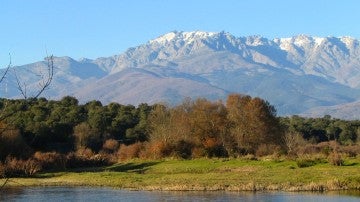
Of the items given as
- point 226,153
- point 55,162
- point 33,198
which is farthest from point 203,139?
point 33,198

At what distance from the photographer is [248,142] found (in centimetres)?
9075

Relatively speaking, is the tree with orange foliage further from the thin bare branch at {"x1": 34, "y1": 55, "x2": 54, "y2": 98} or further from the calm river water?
the thin bare branch at {"x1": 34, "y1": 55, "x2": 54, "y2": 98}

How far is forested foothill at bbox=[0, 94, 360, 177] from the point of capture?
80.1 m

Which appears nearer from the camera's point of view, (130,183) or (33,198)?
(33,198)

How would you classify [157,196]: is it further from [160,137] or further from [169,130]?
[169,130]

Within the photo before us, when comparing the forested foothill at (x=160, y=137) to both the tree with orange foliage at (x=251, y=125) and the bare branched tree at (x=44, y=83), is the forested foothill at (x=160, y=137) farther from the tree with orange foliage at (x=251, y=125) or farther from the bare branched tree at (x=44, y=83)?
the bare branched tree at (x=44, y=83)

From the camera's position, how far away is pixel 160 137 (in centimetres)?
9481

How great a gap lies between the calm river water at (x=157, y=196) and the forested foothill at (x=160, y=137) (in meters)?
11.0

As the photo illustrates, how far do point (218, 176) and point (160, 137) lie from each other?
111 feet

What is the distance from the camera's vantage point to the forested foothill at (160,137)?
263 ft

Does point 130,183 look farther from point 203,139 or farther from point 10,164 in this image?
point 203,139

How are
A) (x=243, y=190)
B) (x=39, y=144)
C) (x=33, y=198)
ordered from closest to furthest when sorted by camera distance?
(x=33, y=198) → (x=243, y=190) → (x=39, y=144)

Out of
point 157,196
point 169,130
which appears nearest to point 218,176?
point 157,196

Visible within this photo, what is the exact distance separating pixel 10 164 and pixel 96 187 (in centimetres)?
1606
